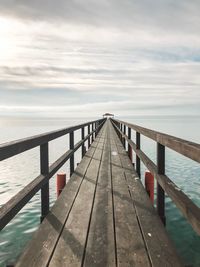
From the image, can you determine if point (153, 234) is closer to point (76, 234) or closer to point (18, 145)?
point (76, 234)

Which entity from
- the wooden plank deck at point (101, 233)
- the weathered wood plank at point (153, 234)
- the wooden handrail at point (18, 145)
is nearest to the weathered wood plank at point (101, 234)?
the wooden plank deck at point (101, 233)

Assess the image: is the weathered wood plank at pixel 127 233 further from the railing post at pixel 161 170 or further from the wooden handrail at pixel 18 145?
the wooden handrail at pixel 18 145

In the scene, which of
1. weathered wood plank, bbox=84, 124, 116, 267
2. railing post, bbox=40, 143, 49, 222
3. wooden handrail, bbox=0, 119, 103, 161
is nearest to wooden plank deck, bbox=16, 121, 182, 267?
weathered wood plank, bbox=84, 124, 116, 267

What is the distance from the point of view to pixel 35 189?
11.4ft

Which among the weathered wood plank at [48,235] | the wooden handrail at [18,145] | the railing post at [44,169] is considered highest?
the wooden handrail at [18,145]

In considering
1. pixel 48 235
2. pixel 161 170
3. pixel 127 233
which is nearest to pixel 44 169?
pixel 48 235

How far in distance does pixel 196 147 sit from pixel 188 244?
4.96 m

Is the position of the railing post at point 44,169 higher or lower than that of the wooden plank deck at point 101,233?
higher

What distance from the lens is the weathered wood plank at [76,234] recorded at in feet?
9.57

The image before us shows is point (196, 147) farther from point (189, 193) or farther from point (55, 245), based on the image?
point (189, 193)

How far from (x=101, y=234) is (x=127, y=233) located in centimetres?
34

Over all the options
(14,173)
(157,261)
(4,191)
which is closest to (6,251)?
(157,261)

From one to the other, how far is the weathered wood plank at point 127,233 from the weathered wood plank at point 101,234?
0.08m

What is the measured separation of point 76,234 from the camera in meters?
3.54
